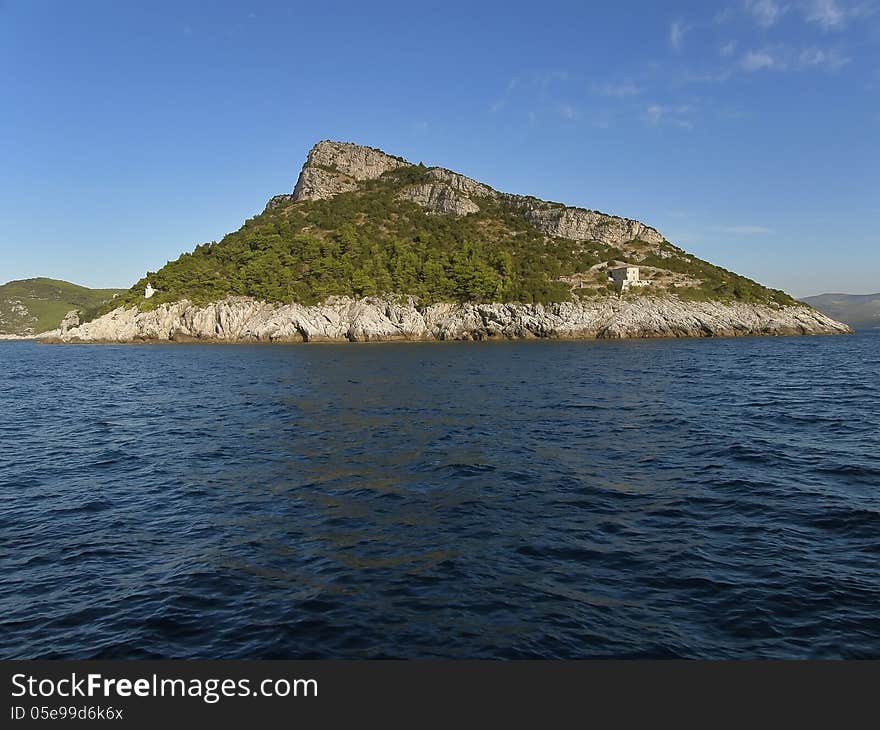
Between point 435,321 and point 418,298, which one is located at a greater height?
point 418,298

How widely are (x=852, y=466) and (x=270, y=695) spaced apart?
71.7 ft

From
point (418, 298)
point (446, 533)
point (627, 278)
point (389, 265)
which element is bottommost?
point (446, 533)

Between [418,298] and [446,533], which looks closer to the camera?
[446,533]

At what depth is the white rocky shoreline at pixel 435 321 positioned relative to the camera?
406 ft

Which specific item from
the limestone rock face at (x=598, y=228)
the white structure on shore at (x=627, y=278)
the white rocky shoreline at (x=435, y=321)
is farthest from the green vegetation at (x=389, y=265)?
the limestone rock face at (x=598, y=228)

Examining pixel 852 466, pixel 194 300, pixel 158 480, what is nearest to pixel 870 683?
pixel 852 466

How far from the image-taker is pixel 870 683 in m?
7.44

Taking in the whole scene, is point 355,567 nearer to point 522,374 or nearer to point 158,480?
→ point 158,480

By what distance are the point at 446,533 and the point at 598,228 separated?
19867cm

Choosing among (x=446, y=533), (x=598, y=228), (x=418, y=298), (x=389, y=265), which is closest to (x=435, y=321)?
(x=418, y=298)

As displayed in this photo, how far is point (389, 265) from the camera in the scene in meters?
144

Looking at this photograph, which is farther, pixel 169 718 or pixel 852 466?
pixel 852 466

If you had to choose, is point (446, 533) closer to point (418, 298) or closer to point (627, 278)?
point (418, 298)

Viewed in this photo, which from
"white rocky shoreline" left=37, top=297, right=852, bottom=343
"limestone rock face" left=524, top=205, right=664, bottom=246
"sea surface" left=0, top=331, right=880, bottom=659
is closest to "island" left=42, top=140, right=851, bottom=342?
"white rocky shoreline" left=37, top=297, right=852, bottom=343
